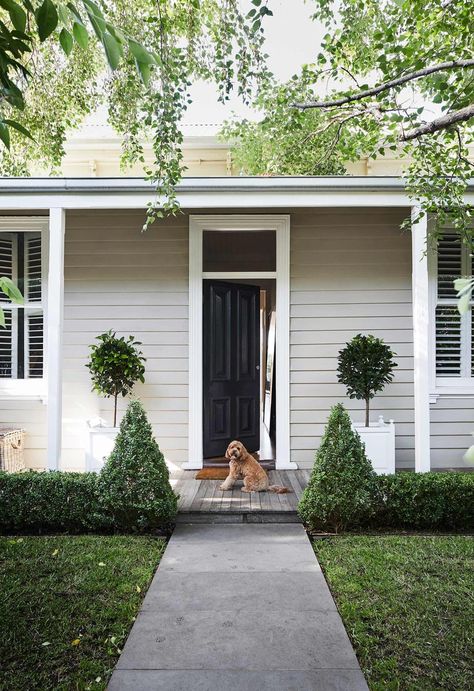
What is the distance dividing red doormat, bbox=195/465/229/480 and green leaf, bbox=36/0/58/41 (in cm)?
473

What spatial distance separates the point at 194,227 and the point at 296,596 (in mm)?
3997

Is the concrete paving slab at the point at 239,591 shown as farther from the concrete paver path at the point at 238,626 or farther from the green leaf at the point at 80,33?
the green leaf at the point at 80,33

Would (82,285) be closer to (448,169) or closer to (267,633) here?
(448,169)

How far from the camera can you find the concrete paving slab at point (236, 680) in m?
2.13

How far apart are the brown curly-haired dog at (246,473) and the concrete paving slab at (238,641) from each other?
1896mm

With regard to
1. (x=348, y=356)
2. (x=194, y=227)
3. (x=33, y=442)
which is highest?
(x=194, y=227)

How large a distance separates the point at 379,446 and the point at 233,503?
1.63m

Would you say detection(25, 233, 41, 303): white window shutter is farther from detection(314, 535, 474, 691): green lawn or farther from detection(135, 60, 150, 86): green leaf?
detection(135, 60, 150, 86): green leaf

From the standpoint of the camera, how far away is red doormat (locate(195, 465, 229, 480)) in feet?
17.5

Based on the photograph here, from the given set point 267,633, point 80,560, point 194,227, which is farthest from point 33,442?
point 267,633

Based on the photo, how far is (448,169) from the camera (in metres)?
4.53

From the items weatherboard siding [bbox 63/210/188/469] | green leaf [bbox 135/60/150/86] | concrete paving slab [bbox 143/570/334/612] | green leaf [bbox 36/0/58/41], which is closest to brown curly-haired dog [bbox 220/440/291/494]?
weatherboard siding [bbox 63/210/188/469]

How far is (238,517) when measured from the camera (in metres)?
4.28

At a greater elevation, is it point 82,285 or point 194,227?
point 194,227
